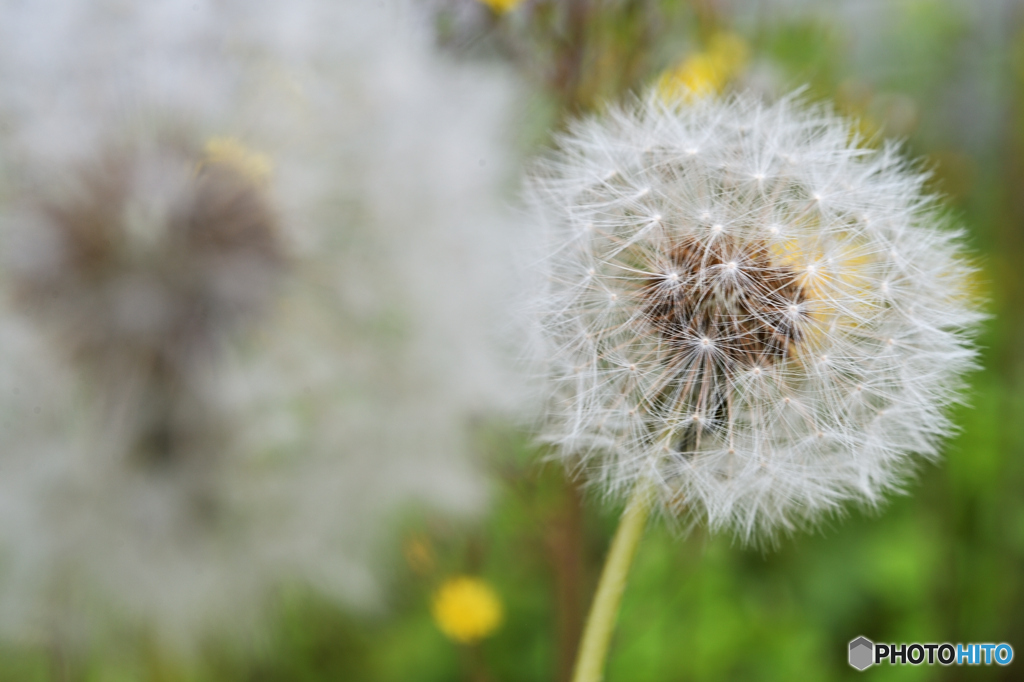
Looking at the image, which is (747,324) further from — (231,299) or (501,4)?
(231,299)

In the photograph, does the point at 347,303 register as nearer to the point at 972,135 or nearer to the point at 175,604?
the point at 175,604

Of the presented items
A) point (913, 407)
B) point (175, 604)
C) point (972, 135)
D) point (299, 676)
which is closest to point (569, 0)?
point (913, 407)

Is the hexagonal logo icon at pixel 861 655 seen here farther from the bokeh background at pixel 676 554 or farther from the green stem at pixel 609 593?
the green stem at pixel 609 593

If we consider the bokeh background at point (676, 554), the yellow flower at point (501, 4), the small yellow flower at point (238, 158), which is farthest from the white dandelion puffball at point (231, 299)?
the yellow flower at point (501, 4)

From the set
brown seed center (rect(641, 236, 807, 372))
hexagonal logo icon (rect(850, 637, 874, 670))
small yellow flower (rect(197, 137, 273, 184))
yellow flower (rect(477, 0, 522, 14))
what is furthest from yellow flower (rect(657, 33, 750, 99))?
hexagonal logo icon (rect(850, 637, 874, 670))

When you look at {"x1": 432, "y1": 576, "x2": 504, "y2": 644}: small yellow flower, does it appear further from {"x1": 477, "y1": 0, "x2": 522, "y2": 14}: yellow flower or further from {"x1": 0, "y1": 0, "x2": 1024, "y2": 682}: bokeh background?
{"x1": 477, "y1": 0, "x2": 522, "y2": 14}: yellow flower

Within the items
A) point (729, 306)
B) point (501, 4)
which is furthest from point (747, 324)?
point (501, 4)

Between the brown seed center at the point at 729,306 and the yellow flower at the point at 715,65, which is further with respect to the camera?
the yellow flower at the point at 715,65

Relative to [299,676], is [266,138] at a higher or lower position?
higher
